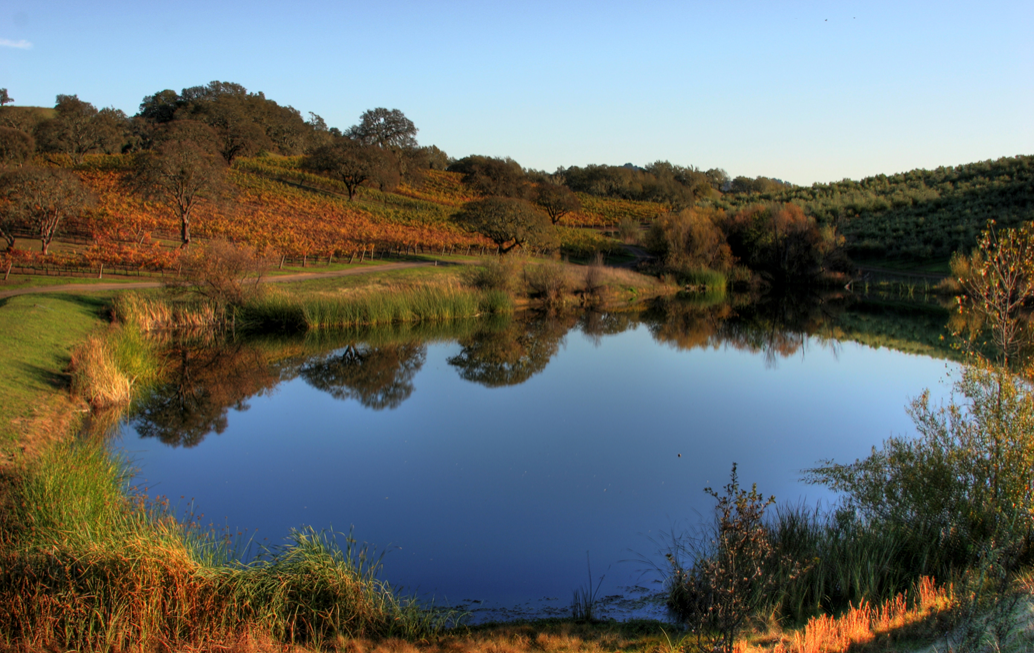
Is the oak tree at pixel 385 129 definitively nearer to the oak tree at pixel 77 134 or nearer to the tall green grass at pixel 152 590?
the oak tree at pixel 77 134

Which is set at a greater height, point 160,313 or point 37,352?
point 160,313

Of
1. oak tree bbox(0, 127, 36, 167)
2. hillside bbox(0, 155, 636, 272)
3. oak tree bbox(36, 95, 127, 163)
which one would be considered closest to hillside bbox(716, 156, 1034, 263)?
hillside bbox(0, 155, 636, 272)

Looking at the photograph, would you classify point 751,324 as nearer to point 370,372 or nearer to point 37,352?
point 370,372

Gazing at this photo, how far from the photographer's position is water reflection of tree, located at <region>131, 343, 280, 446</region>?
39.8ft

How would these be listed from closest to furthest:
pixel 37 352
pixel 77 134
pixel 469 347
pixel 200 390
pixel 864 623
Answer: pixel 864 623 < pixel 37 352 < pixel 200 390 < pixel 469 347 < pixel 77 134

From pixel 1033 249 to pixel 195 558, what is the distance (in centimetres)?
837

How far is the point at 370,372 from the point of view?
55.8 feet

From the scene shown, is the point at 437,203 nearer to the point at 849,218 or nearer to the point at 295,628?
the point at 849,218

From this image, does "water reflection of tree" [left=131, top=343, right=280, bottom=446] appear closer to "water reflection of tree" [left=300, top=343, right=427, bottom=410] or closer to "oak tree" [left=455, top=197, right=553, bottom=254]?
"water reflection of tree" [left=300, top=343, right=427, bottom=410]

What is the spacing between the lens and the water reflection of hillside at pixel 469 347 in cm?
1420

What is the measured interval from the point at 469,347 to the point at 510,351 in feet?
4.35

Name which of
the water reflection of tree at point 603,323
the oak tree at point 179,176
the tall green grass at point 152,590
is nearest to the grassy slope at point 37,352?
the tall green grass at point 152,590

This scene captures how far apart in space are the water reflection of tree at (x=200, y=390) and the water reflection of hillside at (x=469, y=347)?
0.02 meters

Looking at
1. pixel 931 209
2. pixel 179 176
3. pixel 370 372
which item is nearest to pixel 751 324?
pixel 370 372
